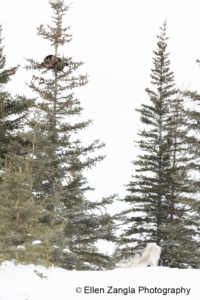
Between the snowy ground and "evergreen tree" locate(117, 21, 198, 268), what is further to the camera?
"evergreen tree" locate(117, 21, 198, 268)

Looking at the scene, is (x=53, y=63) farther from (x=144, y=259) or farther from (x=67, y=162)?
(x=144, y=259)

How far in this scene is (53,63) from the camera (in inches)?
596

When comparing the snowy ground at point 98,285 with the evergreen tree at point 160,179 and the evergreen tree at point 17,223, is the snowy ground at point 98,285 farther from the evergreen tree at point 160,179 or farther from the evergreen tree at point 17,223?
the evergreen tree at point 160,179

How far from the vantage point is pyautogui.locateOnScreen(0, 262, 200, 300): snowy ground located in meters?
4.54

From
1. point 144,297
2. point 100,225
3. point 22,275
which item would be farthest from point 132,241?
point 22,275

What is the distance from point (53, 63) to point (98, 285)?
41.5 feet

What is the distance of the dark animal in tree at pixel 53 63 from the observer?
49.3 ft

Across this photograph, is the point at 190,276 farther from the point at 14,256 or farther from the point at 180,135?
the point at 180,135

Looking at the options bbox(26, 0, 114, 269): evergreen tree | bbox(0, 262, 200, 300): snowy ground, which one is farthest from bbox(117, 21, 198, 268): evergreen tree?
bbox(0, 262, 200, 300): snowy ground

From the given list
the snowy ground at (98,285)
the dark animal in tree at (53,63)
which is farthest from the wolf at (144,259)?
the dark animal in tree at (53,63)

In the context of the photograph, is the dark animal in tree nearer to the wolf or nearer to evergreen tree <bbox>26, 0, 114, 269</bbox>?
evergreen tree <bbox>26, 0, 114, 269</bbox>

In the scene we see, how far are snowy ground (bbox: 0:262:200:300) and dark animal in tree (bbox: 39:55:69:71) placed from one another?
11.9 meters

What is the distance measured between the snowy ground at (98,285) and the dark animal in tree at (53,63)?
1190 centimetres

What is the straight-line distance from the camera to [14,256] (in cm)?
513
